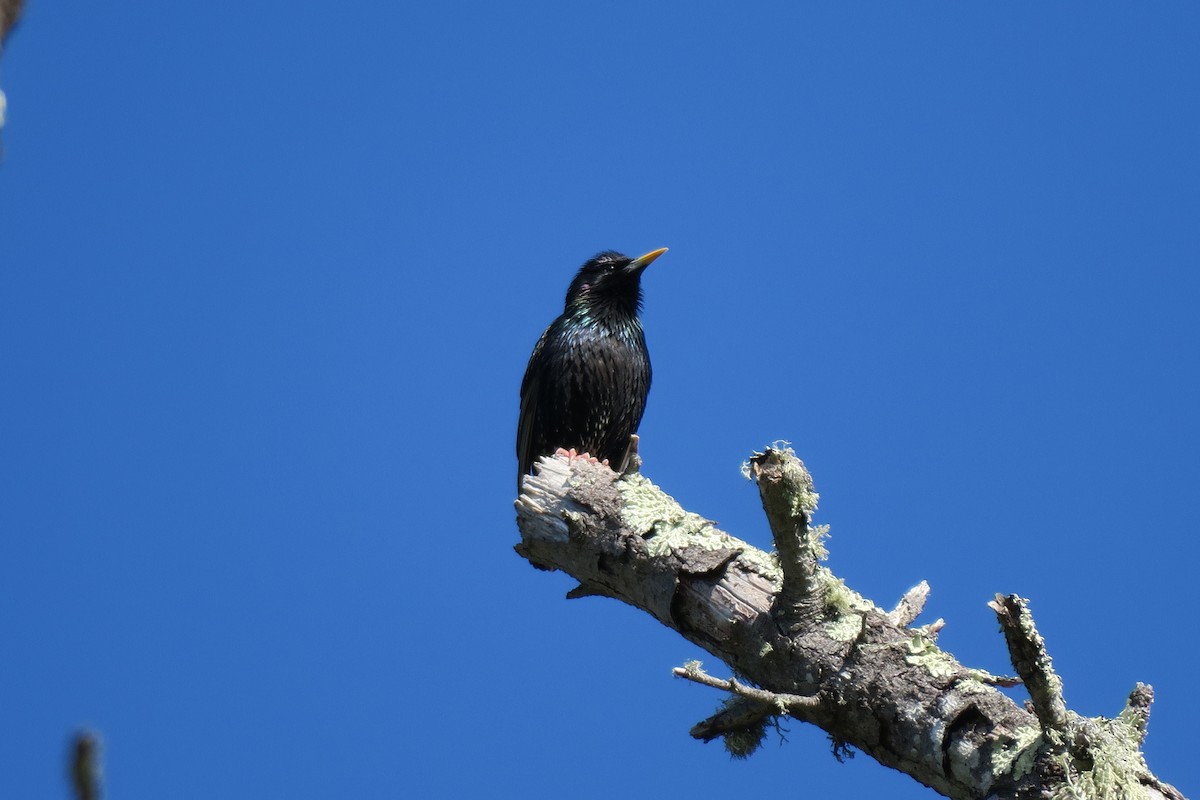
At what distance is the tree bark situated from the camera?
9.55ft

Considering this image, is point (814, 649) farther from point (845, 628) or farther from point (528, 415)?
point (528, 415)

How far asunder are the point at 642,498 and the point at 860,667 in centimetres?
116

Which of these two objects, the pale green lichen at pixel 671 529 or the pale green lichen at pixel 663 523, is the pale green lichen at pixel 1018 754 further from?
the pale green lichen at pixel 663 523

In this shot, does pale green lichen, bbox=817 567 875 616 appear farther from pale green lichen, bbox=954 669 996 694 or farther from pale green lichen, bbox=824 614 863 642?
pale green lichen, bbox=954 669 996 694

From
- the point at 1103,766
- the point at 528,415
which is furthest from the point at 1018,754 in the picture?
the point at 528,415

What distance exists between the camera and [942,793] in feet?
10.8

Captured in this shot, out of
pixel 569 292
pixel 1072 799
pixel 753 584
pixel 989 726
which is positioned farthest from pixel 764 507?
pixel 569 292

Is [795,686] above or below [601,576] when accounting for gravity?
below

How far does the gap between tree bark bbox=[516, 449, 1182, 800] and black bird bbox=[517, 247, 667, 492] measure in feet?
8.91

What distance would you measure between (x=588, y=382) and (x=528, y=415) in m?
0.52

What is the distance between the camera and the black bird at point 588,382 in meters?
7.30

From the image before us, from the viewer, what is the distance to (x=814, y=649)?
11.7 feet

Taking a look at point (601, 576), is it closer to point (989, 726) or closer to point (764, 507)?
point (764, 507)

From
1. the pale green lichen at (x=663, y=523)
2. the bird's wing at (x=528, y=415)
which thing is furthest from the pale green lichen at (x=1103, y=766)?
the bird's wing at (x=528, y=415)
